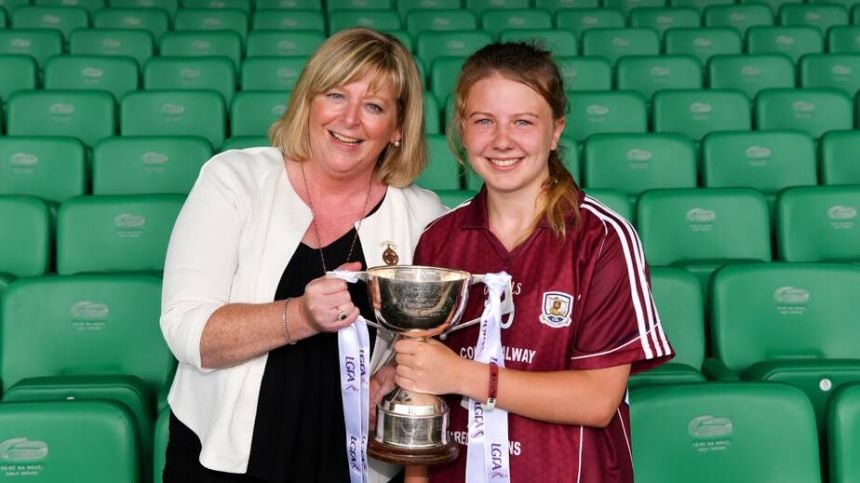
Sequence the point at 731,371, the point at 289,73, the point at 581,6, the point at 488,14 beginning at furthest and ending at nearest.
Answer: the point at 581,6, the point at 488,14, the point at 289,73, the point at 731,371

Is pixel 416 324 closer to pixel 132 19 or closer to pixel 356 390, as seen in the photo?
pixel 356 390

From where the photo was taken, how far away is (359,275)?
5.24 feet

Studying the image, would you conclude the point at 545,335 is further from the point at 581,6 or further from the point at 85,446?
the point at 581,6

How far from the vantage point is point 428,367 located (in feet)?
5.04

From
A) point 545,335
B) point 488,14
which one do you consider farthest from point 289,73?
point 545,335

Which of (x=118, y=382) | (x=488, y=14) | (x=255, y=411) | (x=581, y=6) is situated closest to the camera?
(x=255, y=411)

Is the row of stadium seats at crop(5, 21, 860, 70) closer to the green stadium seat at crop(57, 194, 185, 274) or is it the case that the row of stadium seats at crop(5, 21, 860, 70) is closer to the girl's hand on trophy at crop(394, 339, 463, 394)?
the green stadium seat at crop(57, 194, 185, 274)

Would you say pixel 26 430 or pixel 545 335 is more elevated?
pixel 545 335

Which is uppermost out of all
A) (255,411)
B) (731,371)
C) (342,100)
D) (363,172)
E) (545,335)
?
(342,100)

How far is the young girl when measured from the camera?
1561 mm

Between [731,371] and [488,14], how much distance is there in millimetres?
4089

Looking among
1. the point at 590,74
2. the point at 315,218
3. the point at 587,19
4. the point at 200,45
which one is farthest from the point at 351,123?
the point at 587,19

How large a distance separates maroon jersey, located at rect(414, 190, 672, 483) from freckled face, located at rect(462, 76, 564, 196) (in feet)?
0.36

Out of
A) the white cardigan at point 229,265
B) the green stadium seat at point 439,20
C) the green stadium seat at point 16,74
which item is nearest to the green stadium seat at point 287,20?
the green stadium seat at point 439,20
